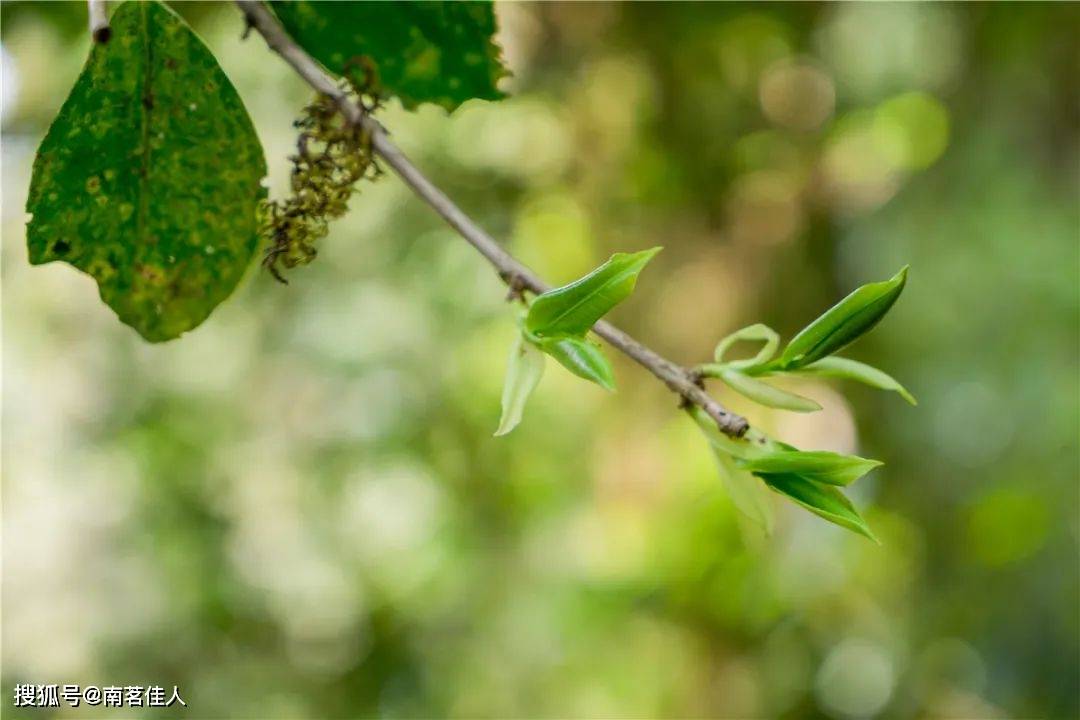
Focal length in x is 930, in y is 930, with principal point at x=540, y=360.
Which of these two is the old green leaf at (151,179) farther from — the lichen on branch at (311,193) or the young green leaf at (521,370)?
the young green leaf at (521,370)

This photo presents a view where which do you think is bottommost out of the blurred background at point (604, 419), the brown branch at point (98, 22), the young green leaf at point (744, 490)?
the young green leaf at point (744, 490)

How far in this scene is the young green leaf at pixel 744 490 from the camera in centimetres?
32

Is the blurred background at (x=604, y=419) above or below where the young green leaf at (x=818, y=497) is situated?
above

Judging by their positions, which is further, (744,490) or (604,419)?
(604,419)

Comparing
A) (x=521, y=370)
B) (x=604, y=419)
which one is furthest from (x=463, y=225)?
(x=604, y=419)

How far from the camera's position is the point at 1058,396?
1432 millimetres

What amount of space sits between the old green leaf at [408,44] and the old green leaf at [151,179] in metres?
0.04

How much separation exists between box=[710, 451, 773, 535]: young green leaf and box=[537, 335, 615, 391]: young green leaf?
0.19 feet

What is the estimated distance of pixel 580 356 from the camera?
0.29 m

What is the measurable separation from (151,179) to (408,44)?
0.12 meters

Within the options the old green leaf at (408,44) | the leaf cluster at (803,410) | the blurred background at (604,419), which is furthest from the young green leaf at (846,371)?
the blurred background at (604,419)

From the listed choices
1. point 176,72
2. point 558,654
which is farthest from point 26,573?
point 176,72

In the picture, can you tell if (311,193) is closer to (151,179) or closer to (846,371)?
(151,179)

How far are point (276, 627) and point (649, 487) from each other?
0.67 metres
